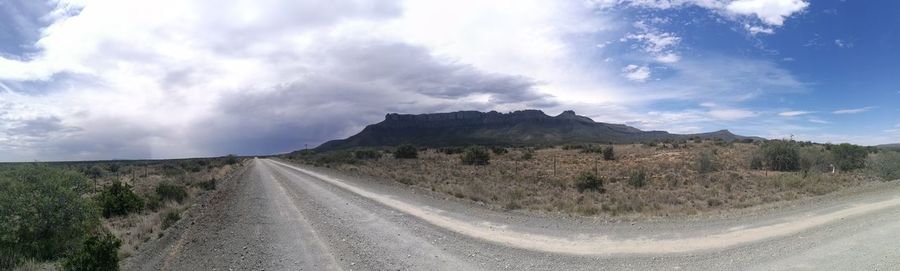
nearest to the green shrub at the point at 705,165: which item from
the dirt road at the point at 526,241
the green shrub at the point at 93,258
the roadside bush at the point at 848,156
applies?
the roadside bush at the point at 848,156

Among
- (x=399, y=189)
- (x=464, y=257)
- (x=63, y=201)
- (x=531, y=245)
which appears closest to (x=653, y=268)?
(x=531, y=245)

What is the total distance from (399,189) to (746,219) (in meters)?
14.9

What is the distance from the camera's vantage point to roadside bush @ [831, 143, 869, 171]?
104 ft

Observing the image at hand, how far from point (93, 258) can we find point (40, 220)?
4.38m

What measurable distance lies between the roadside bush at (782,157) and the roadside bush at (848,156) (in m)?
2.35

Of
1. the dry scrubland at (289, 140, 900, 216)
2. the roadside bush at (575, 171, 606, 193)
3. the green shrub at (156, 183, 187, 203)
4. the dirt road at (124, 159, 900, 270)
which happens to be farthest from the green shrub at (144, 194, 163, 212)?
the roadside bush at (575, 171, 606, 193)

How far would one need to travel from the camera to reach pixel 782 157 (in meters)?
33.8

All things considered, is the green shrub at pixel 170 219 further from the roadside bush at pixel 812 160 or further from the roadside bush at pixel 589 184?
the roadside bush at pixel 812 160

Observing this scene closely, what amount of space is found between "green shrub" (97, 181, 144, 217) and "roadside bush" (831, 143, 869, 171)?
42.4 m

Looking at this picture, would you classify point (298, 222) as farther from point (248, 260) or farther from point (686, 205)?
point (686, 205)

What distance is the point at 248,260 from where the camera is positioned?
9375 mm

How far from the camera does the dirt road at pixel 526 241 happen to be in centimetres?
812

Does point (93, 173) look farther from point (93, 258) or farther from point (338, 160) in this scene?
point (93, 258)

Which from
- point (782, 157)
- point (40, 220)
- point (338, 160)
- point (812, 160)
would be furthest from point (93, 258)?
point (338, 160)
